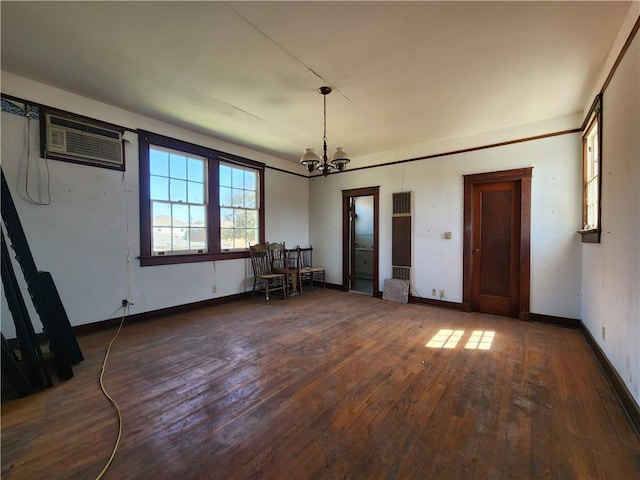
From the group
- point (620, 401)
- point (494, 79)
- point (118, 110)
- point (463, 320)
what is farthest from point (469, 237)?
point (118, 110)

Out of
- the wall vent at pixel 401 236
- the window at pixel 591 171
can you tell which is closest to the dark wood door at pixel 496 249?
the window at pixel 591 171

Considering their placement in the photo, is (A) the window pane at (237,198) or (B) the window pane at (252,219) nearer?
(A) the window pane at (237,198)

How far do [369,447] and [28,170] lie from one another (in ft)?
13.6

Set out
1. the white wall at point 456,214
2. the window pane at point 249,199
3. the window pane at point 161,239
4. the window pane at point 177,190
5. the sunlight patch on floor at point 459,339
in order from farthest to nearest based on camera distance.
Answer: the window pane at point 249,199 < the window pane at point 177,190 < the window pane at point 161,239 < the white wall at point 456,214 < the sunlight patch on floor at point 459,339

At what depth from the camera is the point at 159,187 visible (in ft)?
13.2

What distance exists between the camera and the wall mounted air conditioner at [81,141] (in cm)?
309

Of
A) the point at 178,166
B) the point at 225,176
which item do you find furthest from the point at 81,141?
the point at 225,176

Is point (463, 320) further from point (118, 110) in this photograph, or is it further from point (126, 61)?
point (118, 110)

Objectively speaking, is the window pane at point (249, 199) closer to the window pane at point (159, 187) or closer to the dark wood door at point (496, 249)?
the window pane at point (159, 187)

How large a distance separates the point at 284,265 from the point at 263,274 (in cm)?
51

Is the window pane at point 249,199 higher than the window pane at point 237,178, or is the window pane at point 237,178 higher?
the window pane at point 237,178

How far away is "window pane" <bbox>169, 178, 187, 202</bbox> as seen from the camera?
13.7 feet

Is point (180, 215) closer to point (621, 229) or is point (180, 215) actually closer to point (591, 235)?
point (621, 229)

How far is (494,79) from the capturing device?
2.83 m
